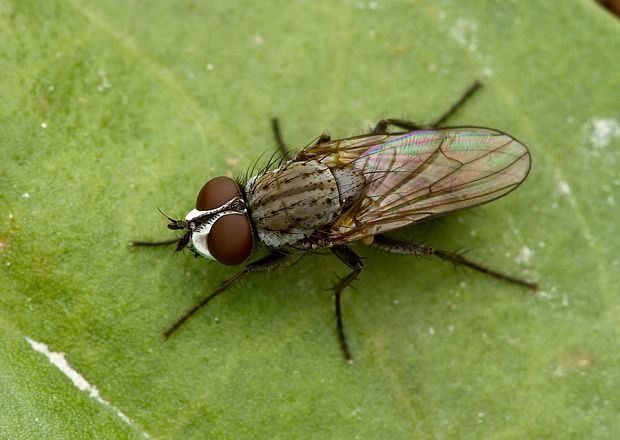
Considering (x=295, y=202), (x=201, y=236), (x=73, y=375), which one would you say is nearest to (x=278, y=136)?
(x=295, y=202)

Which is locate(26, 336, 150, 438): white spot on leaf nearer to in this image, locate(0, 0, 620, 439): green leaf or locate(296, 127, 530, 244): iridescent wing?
locate(0, 0, 620, 439): green leaf

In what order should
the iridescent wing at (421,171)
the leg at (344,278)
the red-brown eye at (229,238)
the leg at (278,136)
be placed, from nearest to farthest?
the red-brown eye at (229,238) → the iridescent wing at (421,171) → the leg at (344,278) → the leg at (278,136)

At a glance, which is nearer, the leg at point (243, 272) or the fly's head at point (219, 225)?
the fly's head at point (219, 225)

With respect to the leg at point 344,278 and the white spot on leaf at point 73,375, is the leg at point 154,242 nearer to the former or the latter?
the white spot on leaf at point 73,375

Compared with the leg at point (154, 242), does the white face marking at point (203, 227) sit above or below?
above

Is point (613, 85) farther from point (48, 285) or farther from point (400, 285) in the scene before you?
point (48, 285)

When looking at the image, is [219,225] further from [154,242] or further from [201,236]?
[154,242]

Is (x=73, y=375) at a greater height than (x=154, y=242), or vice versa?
(x=154, y=242)

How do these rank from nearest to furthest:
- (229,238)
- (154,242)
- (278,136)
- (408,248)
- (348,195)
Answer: (229,238)
(348,195)
(154,242)
(408,248)
(278,136)

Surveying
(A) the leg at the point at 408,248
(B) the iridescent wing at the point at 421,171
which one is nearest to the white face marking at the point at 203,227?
(B) the iridescent wing at the point at 421,171
